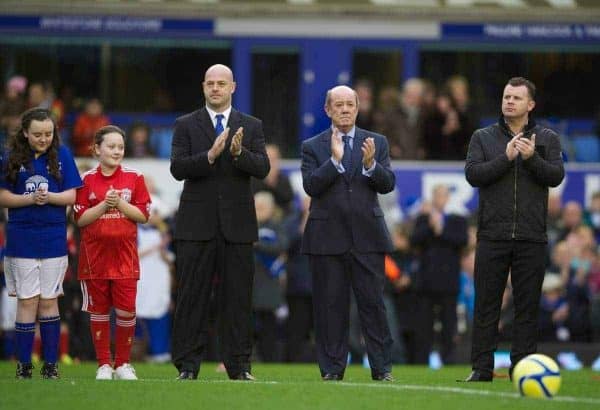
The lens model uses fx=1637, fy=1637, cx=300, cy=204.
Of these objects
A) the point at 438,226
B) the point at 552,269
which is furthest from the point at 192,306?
the point at 552,269

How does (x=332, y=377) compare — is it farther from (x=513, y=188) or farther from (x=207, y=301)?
(x=513, y=188)

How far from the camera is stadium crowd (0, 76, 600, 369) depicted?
2009cm

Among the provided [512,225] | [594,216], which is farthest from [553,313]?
[512,225]

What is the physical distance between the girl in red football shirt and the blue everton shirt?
172 millimetres

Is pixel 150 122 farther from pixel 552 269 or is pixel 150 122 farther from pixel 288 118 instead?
pixel 552 269

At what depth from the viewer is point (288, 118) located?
76.9ft

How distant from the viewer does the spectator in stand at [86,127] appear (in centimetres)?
2291

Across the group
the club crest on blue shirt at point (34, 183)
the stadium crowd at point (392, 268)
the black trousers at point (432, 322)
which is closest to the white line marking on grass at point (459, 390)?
the club crest on blue shirt at point (34, 183)

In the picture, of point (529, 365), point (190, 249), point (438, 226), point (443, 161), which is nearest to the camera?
point (529, 365)

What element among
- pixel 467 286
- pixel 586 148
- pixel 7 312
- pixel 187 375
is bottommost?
pixel 7 312

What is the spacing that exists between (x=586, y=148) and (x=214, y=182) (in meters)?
11.7

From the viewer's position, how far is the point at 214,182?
13.3 metres

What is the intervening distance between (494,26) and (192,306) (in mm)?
11759

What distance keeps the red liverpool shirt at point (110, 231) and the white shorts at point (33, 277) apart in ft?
0.78
